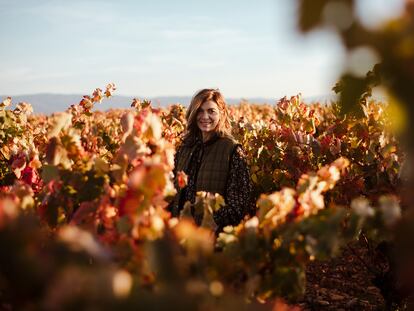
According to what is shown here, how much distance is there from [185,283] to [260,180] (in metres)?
3.37

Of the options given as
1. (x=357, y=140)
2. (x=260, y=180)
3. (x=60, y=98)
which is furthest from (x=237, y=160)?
(x=60, y=98)

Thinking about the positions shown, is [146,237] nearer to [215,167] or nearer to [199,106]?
[215,167]

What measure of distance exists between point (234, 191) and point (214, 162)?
0.27 metres

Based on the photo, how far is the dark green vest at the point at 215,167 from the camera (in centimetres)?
334

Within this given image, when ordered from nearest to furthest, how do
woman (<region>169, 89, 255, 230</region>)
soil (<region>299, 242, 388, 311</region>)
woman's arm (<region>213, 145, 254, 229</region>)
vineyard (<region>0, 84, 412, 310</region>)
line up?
vineyard (<region>0, 84, 412, 310</region>) < woman's arm (<region>213, 145, 254, 229</region>) < woman (<region>169, 89, 255, 230</region>) < soil (<region>299, 242, 388, 311</region>)

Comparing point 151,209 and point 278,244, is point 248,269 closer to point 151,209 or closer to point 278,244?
point 278,244

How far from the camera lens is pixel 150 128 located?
1655 millimetres

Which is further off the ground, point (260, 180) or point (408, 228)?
point (408, 228)

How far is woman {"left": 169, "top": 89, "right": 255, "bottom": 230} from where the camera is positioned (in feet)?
10.6

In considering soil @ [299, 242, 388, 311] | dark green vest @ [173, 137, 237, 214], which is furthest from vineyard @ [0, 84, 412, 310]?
soil @ [299, 242, 388, 311]

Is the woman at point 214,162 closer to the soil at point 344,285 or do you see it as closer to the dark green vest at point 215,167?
the dark green vest at point 215,167

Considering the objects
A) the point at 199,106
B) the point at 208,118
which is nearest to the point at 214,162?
the point at 208,118

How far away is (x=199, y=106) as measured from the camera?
361 centimetres

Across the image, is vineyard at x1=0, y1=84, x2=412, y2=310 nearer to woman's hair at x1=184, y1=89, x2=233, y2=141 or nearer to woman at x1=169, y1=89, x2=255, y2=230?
woman at x1=169, y1=89, x2=255, y2=230
